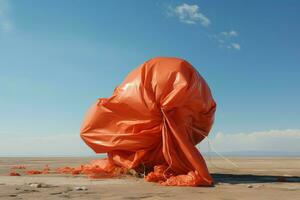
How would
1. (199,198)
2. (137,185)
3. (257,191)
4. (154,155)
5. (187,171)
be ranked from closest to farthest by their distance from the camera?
(199,198), (257,191), (137,185), (187,171), (154,155)

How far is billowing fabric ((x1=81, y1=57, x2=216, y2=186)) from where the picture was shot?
11.6 meters

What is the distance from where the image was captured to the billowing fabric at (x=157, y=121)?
38.0 feet

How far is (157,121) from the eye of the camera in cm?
1208

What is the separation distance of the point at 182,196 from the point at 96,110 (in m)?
5.90

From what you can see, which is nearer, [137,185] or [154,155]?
[137,185]

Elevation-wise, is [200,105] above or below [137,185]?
above

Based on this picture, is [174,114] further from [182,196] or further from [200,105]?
[182,196]

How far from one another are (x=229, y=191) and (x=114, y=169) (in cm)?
484

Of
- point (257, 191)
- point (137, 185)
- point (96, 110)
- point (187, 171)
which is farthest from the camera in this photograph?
point (96, 110)

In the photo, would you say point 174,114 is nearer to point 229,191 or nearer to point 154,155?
point 154,155

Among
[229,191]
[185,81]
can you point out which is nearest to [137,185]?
[229,191]

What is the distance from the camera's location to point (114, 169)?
13.2 m

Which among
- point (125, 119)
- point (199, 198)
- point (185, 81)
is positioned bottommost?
point (199, 198)

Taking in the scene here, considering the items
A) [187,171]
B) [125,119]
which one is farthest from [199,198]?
[125,119]
